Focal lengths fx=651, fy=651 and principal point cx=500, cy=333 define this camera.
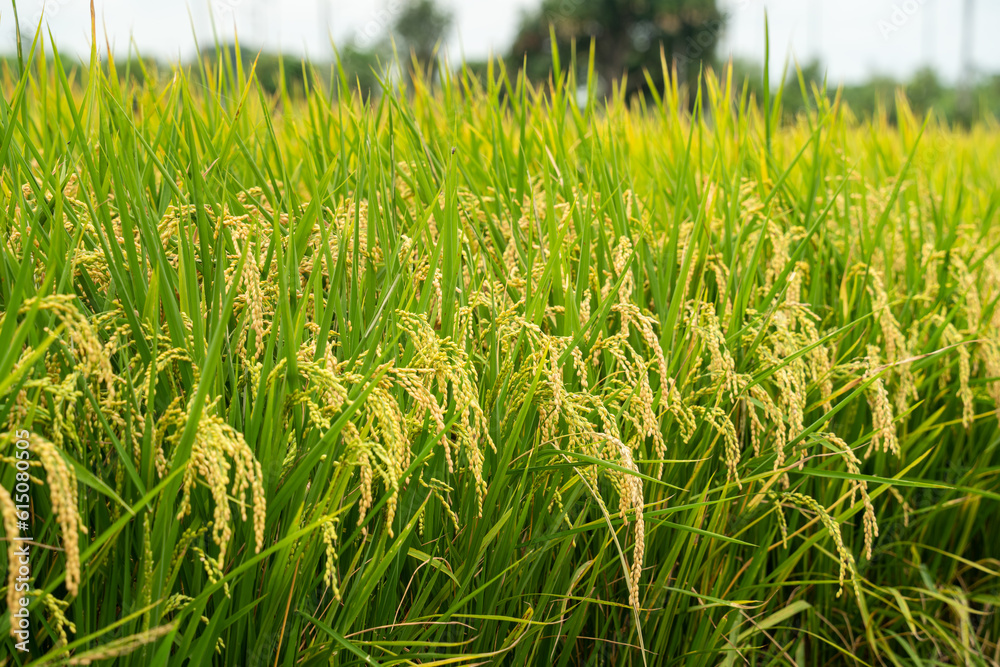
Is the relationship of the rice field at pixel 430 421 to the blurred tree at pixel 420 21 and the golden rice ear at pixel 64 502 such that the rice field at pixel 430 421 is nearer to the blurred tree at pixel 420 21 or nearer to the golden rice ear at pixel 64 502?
the golden rice ear at pixel 64 502

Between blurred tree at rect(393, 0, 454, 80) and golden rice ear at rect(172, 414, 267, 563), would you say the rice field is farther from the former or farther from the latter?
blurred tree at rect(393, 0, 454, 80)

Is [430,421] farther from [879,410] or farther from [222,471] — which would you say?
[879,410]

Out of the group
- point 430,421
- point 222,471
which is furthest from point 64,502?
point 430,421

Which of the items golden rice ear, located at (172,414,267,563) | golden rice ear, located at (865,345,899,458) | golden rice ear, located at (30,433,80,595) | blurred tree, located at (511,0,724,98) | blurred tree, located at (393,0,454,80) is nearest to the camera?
golden rice ear, located at (30,433,80,595)

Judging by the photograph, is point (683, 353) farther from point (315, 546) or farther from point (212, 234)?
point (212, 234)

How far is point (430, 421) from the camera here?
3.34ft

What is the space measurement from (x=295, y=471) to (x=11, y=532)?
34cm

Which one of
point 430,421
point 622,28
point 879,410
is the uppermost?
point 622,28

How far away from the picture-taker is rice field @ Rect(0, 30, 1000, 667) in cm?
84

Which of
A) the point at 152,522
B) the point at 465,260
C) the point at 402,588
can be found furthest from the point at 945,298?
the point at 152,522

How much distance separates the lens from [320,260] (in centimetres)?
103

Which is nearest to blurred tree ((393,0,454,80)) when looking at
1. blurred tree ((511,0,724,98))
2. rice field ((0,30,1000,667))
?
blurred tree ((511,0,724,98))

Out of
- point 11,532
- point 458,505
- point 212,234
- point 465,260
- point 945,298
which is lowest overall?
point 458,505

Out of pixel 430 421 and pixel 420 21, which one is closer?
pixel 430 421
